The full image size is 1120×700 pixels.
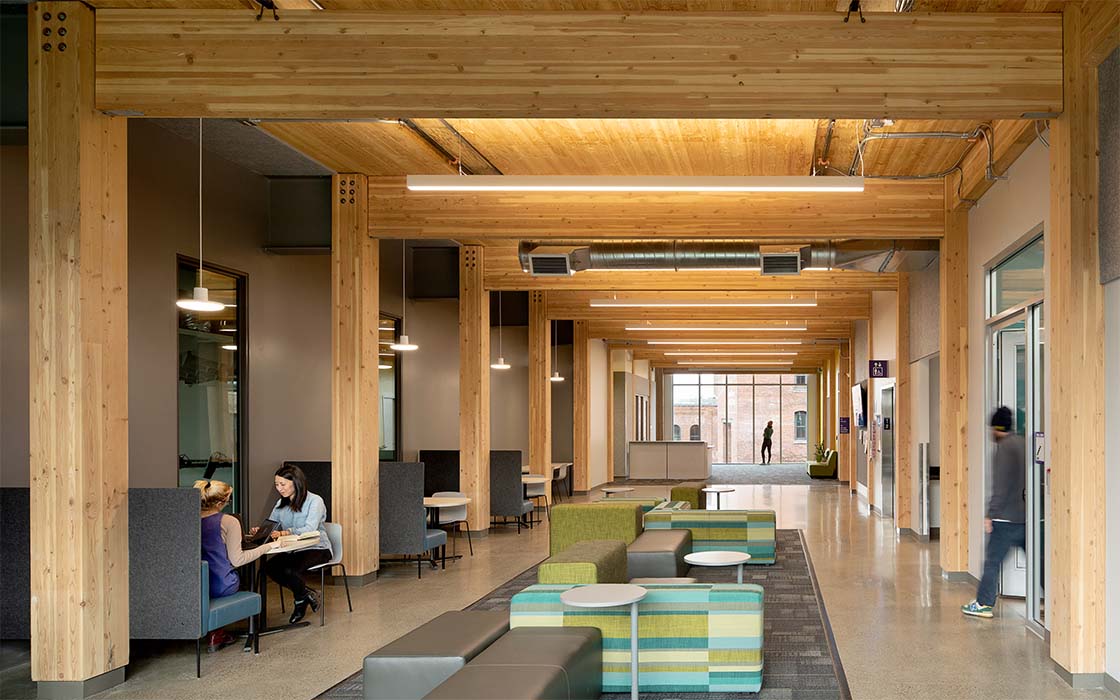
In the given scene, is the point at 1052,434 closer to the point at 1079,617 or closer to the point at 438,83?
the point at 1079,617

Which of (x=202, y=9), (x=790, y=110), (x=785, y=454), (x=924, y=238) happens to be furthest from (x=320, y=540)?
(x=785, y=454)

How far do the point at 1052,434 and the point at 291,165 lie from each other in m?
7.08

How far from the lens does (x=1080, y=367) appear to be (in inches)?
231

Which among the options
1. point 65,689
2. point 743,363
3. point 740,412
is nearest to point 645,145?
point 65,689

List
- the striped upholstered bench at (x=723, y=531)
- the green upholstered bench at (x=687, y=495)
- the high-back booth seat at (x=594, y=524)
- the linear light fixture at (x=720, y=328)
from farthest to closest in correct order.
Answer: the linear light fixture at (x=720, y=328) → the green upholstered bench at (x=687, y=495) → the striped upholstered bench at (x=723, y=531) → the high-back booth seat at (x=594, y=524)

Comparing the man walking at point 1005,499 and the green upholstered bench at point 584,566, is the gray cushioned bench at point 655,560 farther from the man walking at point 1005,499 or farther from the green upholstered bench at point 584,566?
the man walking at point 1005,499

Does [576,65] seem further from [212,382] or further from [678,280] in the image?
[678,280]

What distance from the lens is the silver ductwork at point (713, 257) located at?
10883 mm

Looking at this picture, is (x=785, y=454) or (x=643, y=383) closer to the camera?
(x=643, y=383)

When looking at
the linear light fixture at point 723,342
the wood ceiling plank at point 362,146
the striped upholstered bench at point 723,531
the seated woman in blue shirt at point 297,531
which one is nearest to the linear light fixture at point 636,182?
the wood ceiling plank at point 362,146

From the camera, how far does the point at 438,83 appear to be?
600cm

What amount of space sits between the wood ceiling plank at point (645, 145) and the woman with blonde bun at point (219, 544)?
3483 mm

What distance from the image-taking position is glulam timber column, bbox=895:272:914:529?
13.5 meters

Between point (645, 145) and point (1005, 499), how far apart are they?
402 cm
